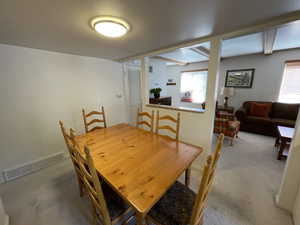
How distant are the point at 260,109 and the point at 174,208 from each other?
3963 millimetres

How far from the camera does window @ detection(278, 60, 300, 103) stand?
3.24m

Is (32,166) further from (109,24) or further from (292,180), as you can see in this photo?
(292,180)

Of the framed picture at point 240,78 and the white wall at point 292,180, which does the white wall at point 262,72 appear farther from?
the white wall at point 292,180

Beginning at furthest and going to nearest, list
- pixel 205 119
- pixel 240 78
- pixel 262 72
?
1. pixel 240 78
2. pixel 262 72
3. pixel 205 119

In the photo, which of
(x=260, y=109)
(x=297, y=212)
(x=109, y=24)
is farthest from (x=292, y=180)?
(x=260, y=109)

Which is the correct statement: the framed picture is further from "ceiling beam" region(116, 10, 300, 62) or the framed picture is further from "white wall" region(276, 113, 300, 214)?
"white wall" region(276, 113, 300, 214)

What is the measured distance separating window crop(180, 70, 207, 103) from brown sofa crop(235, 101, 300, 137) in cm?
192

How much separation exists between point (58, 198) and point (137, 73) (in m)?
3.13

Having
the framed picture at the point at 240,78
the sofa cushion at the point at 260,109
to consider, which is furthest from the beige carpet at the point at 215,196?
the framed picture at the point at 240,78

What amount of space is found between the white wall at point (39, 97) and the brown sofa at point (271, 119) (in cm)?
411

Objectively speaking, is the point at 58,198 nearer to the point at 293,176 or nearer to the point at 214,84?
the point at 214,84

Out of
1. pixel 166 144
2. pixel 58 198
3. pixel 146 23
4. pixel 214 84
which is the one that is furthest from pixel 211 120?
pixel 58 198

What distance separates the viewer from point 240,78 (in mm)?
3975

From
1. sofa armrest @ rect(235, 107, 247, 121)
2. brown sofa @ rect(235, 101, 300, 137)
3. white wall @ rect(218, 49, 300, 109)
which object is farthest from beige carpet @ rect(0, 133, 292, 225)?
white wall @ rect(218, 49, 300, 109)
